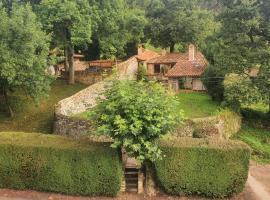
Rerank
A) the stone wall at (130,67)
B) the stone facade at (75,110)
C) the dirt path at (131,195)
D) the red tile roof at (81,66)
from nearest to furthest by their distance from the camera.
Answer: the dirt path at (131,195), the stone facade at (75,110), the stone wall at (130,67), the red tile roof at (81,66)

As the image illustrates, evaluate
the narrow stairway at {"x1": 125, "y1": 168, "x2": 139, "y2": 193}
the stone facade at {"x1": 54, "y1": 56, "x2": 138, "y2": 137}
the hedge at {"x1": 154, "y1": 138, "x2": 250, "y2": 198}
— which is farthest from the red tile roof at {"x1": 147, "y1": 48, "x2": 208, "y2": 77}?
the narrow stairway at {"x1": 125, "y1": 168, "x2": 139, "y2": 193}

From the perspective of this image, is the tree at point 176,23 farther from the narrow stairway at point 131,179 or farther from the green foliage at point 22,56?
the narrow stairway at point 131,179

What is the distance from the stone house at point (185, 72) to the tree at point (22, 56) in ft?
57.8

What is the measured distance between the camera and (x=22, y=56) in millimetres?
31812

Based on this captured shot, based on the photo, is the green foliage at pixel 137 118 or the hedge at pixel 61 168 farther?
the hedge at pixel 61 168

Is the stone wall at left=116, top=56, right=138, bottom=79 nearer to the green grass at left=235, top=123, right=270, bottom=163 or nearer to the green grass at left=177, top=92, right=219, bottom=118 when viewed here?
the green grass at left=177, top=92, right=219, bottom=118

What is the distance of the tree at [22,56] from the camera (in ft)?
102

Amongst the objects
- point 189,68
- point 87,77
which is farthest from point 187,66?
point 87,77

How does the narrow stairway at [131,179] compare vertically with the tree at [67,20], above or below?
below

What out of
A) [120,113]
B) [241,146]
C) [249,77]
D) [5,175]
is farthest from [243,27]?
[5,175]

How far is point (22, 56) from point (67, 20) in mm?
9355

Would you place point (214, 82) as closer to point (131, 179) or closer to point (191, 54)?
point (191, 54)

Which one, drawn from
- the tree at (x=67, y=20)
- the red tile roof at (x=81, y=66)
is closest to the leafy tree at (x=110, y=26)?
the tree at (x=67, y=20)

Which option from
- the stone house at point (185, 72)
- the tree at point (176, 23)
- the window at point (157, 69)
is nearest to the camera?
the stone house at point (185, 72)
